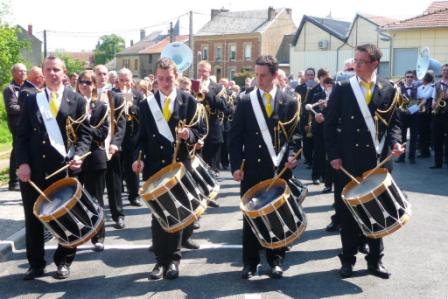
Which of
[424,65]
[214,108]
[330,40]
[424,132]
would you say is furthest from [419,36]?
[330,40]

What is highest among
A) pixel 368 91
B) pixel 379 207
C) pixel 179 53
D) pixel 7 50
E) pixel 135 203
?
pixel 7 50

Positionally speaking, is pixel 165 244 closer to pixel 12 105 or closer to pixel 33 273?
pixel 33 273

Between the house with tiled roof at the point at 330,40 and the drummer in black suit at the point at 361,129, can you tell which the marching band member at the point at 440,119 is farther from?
the house with tiled roof at the point at 330,40

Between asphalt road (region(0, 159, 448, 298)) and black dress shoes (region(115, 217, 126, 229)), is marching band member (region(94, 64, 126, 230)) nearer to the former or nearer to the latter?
black dress shoes (region(115, 217, 126, 229))

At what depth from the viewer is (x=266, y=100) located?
5535mm

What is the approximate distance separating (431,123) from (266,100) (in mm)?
9569

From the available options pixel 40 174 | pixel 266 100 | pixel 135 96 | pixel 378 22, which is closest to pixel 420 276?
pixel 266 100

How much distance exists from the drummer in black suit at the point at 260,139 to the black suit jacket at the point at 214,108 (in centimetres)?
473

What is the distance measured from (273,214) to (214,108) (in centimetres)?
565

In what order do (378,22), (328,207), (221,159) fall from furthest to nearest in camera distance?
(378,22)
(221,159)
(328,207)

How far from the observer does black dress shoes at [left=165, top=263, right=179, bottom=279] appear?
562 cm

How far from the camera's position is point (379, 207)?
16.8 feet

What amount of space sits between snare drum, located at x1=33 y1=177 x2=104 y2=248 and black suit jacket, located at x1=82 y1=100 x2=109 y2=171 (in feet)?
4.20

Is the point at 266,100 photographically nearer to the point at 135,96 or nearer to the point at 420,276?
the point at 420,276
